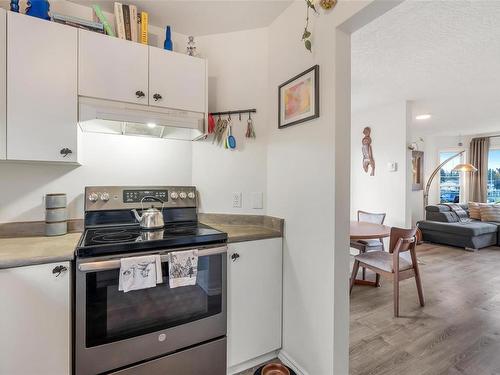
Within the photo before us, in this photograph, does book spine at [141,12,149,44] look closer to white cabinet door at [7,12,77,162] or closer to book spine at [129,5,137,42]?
book spine at [129,5,137,42]

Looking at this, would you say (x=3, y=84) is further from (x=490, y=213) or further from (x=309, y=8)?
(x=490, y=213)

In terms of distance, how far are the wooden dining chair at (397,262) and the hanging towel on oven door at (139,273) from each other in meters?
2.09

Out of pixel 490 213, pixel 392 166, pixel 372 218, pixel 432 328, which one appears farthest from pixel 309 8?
pixel 490 213

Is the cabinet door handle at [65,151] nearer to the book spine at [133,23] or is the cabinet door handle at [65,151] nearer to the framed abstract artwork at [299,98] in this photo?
the book spine at [133,23]

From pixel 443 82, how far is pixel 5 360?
14.0ft

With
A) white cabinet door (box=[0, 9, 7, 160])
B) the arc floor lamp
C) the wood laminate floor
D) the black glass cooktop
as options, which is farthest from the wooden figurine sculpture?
white cabinet door (box=[0, 9, 7, 160])

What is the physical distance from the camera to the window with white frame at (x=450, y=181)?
267 inches

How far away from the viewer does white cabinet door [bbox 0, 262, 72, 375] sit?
1167 millimetres

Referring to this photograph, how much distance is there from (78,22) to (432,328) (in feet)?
11.1

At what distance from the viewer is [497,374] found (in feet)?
5.57

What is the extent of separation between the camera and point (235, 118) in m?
2.09

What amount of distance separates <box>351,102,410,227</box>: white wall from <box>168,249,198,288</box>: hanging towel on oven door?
133 inches

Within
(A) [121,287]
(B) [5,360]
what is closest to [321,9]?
(A) [121,287]

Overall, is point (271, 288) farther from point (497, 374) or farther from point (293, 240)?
point (497, 374)
